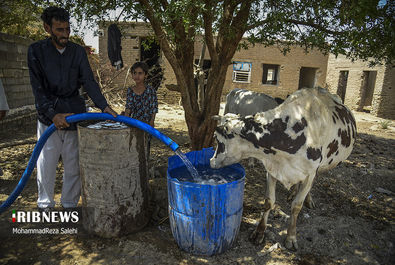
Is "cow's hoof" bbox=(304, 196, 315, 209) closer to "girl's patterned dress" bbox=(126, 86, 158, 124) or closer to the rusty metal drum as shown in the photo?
the rusty metal drum

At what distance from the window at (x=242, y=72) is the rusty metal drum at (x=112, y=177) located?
1453 cm

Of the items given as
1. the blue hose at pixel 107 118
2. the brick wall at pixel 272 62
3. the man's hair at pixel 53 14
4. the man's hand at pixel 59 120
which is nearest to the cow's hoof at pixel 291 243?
the blue hose at pixel 107 118

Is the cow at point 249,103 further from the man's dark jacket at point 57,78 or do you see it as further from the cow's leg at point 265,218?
the man's dark jacket at point 57,78

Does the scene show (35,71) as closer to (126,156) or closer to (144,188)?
(126,156)

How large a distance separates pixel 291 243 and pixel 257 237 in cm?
37

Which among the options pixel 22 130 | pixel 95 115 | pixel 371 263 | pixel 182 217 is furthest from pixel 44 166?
pixel 22 130

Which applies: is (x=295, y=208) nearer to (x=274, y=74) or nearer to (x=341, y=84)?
(x=341, y=84)

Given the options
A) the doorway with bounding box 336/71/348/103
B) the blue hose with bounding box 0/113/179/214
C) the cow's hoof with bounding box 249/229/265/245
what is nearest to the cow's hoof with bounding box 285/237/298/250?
the cow's hoof with bounding box 249/229/265/245

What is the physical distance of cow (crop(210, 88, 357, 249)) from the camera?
9.05 feet

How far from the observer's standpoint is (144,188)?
3047mm

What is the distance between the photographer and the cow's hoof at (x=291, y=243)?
2.95 m

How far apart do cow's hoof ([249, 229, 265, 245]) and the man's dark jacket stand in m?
2.26

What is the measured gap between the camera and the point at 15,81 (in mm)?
7367

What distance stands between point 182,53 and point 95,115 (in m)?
2.11
